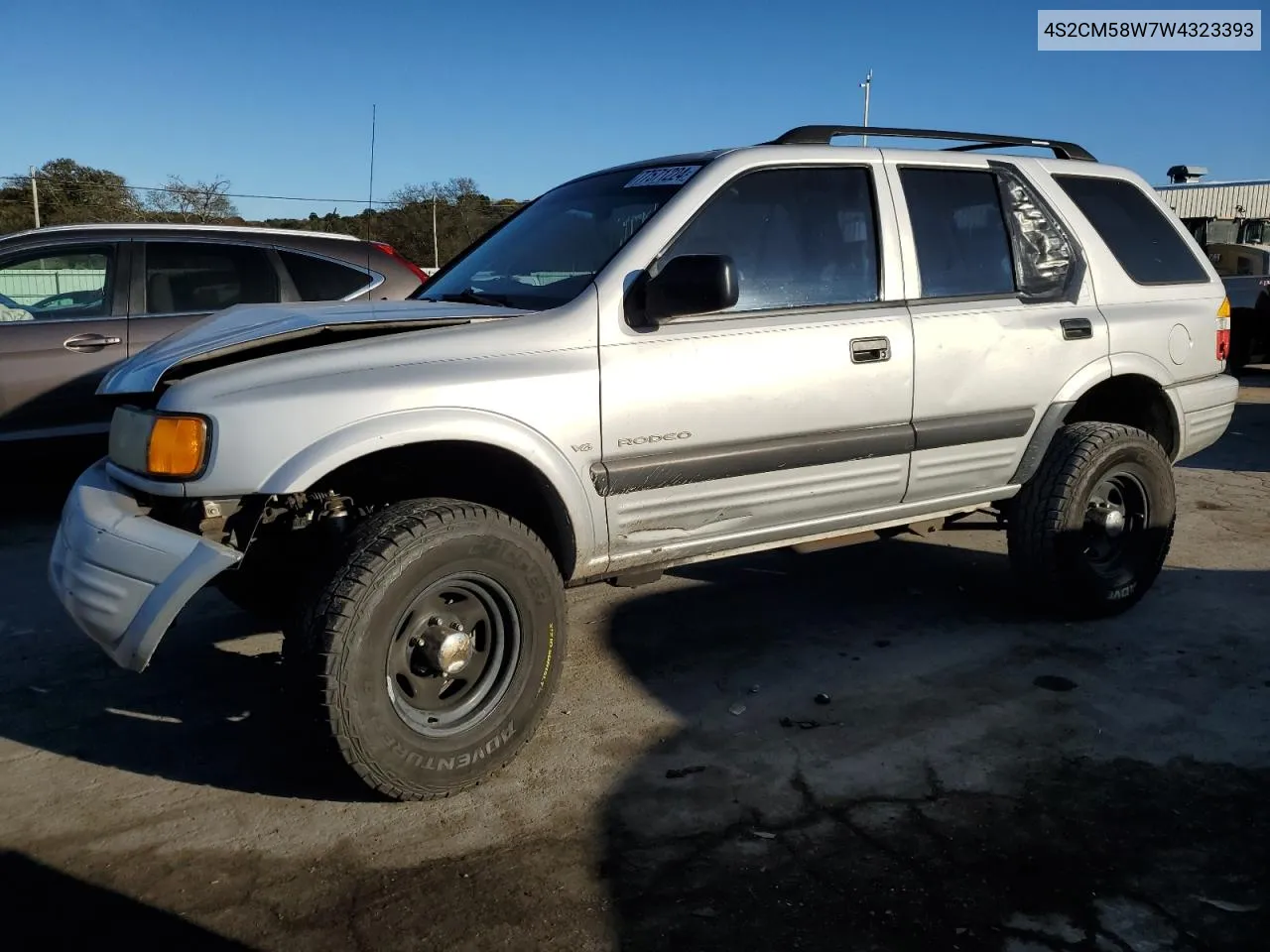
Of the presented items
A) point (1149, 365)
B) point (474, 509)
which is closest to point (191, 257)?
point (474, 509)

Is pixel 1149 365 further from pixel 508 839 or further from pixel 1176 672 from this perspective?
pixel 508 839

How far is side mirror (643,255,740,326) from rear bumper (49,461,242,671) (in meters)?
1.44

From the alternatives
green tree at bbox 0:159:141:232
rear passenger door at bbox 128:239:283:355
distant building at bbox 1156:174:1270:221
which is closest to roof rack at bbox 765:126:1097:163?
rear passenger door at bbox 128:239:283:355

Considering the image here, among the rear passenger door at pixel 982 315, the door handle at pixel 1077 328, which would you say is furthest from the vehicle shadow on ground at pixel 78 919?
the door handle at pixel 1077 328

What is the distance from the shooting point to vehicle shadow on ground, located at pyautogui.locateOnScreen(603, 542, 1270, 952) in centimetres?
241

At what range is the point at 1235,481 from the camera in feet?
23.9

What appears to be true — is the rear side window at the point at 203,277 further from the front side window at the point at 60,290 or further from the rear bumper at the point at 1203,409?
the rear bumper at the point at 1203,409

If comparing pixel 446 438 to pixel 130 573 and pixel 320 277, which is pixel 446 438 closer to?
pixel 130 573

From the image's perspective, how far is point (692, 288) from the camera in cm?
314

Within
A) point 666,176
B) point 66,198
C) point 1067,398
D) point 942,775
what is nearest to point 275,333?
point 666,176

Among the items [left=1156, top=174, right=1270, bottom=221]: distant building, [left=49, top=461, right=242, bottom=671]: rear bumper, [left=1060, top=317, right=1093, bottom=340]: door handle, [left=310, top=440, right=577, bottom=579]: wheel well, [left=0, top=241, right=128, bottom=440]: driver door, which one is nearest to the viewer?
[left=49, top=461, right=242, bottom=671]: rear bumper

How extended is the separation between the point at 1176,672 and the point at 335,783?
3036 mm

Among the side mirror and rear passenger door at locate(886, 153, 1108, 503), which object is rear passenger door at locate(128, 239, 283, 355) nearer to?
the side mirror

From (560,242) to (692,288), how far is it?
86 cm
